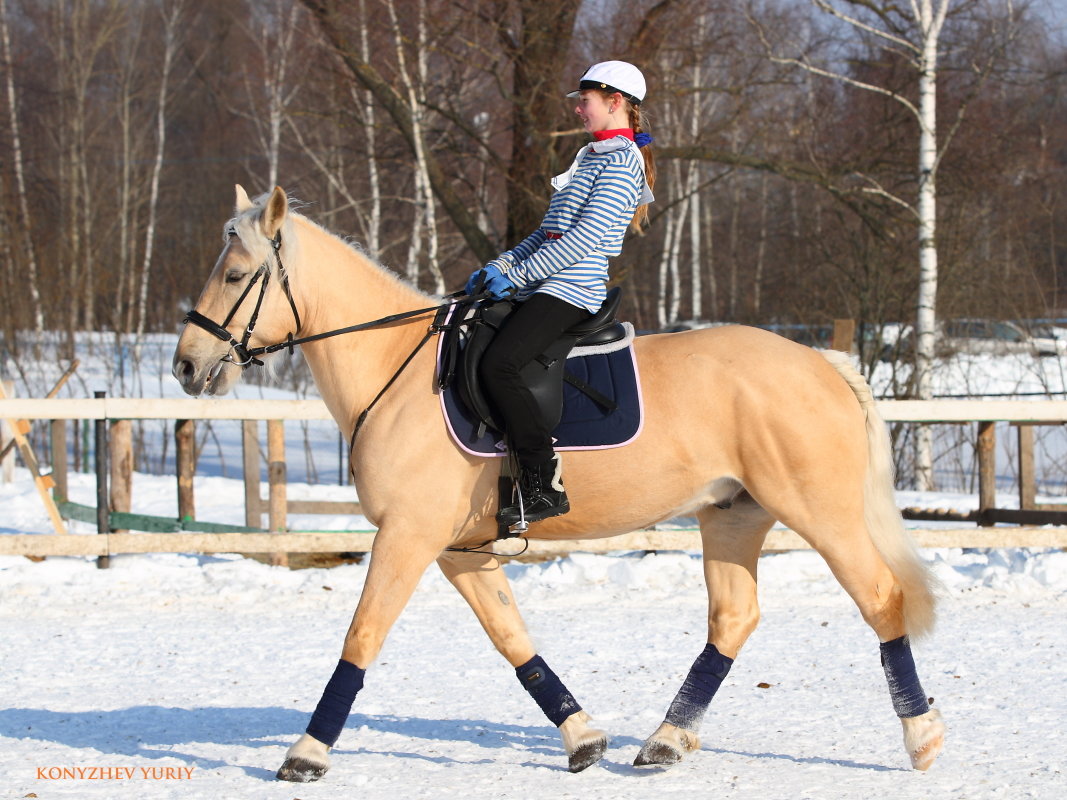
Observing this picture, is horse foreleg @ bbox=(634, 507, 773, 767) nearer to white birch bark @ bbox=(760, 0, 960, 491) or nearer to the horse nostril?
the horse nostril

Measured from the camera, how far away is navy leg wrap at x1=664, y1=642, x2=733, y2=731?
4289 millimetres

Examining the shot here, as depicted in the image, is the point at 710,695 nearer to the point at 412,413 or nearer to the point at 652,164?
the point at 412,413

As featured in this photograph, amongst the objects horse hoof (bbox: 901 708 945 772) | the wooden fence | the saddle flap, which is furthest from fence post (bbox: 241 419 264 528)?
horse hoof (bbox: 901 708 945 772)

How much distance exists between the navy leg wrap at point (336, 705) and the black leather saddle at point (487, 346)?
101 centimetres

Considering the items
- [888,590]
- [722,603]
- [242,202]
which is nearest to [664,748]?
[722,603]

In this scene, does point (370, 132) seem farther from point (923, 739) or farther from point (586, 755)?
point (923, 739)

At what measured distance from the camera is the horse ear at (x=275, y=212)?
3.94 metres

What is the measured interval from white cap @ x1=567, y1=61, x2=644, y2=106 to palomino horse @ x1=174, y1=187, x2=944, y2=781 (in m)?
0.95

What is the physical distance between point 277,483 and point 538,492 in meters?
5.21

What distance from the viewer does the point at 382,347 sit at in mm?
4266

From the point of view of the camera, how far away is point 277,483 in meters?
8.80

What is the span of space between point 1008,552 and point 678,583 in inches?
103

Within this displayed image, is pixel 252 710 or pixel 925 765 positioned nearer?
pixel 925 765

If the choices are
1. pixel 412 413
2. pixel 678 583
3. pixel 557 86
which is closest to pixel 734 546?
pixel 412 413
